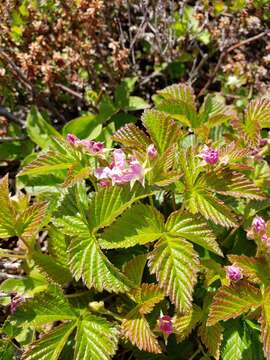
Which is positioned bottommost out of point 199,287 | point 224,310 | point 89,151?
point 199,287

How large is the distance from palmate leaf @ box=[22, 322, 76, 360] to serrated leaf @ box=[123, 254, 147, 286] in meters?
0.27

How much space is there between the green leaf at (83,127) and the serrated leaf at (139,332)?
2.85 feet

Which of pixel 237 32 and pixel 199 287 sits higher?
pixel 237 32

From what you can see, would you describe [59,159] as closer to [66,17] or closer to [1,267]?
[1,267]

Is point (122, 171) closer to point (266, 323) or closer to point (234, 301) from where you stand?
point (234, 301)

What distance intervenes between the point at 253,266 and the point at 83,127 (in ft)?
3.35

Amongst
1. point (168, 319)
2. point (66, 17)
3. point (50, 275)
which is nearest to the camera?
point (168, 319)

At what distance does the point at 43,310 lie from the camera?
160cm

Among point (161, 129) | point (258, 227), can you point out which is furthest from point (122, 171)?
point (258, 227)

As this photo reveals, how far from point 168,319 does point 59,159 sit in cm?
65

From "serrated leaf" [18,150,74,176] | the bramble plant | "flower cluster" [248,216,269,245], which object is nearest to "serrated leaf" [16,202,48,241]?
the bramble plant

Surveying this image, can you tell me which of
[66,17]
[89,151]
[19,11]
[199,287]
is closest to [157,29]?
[66,17]

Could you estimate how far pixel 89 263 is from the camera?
156 centimetres

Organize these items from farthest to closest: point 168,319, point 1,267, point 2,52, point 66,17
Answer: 1. point 66,17
2. point 2,52
3. point 1,267
4. point 168,319
